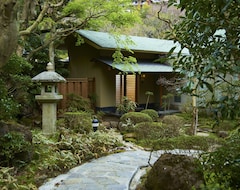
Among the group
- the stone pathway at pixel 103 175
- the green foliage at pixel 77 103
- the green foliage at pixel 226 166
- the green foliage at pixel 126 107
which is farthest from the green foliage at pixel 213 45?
the green foliage at pixel 126 107

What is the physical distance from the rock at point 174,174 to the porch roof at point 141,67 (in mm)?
7772

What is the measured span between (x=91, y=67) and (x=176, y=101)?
18.1 feet

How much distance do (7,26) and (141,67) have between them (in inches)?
416

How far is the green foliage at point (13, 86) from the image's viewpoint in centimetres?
508

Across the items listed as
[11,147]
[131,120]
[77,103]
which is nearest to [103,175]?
[11,147]

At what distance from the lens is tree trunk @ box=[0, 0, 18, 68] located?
3.08 m

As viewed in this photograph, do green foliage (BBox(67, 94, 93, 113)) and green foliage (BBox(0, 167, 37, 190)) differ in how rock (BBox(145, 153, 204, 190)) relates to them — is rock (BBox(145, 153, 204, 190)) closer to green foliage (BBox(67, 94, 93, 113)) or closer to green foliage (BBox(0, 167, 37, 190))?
green foliage (BBox(0, 167, 37, 190))

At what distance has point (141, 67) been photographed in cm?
1345

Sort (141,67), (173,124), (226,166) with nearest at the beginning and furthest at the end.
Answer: (226,166), (173,124), (141,67)

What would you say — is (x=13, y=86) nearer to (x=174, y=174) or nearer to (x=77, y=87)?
(x=77, y=87)

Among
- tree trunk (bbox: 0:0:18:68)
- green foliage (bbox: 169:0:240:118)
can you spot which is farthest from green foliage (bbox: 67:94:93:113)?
green foliage (bbox: 169:0:240:118)

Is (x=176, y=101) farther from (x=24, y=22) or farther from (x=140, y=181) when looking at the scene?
(x=140, y=181)

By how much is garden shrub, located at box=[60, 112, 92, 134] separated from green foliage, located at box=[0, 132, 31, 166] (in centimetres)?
296

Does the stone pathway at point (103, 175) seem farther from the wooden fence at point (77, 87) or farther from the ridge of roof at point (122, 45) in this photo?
the ridge of roof at point (122, 45)
